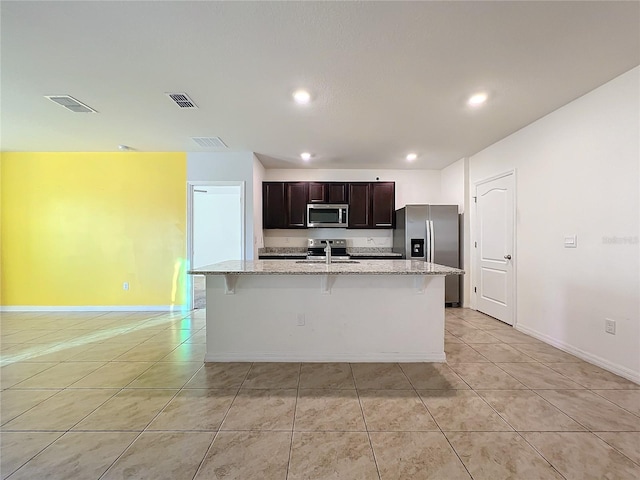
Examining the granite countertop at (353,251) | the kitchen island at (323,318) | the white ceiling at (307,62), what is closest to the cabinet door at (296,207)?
the granite countertop at (353,251)

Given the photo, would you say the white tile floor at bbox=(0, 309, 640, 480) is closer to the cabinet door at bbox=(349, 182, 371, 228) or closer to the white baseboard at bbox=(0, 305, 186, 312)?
the white baseboard at bbox=(0, 305, 186, 312)

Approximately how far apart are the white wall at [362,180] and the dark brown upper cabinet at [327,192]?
0.84 feet

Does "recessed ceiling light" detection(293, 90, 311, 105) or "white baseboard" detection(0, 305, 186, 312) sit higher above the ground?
"recessed ceiling light" detection(293, 90, 311, 105)

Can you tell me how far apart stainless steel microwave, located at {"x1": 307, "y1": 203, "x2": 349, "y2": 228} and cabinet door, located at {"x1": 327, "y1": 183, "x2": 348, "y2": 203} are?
0.47 ft

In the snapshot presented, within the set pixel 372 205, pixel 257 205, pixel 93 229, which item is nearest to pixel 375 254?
pixel 372 205

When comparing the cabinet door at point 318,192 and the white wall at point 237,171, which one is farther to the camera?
the cabinet door at point 318,192

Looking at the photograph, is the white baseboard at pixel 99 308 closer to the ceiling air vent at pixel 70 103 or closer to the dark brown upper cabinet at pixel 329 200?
the dark brown upper cabinet at pixel 329 200

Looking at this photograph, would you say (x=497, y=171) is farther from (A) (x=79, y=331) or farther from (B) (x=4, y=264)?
(B) (x=4, y=264)

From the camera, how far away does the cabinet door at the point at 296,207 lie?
5242mm

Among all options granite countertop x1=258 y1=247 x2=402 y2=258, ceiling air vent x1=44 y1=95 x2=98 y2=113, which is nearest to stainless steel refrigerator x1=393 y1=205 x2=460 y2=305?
granite countertop x1=258 y1=247 x2=402 y2=258

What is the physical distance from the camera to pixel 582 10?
1.69 m

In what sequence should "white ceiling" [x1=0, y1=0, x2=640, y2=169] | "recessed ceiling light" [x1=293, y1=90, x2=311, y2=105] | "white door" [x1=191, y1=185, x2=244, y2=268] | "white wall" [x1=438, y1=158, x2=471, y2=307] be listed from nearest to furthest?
1. "white ceiling" [x1=0, y1=0, x2=640, y2=169]
2. "recessed ceiling light" [x1=293, y1=90, x2=311, y2=105]
3. "white wall" [x1=438, y1=158, x2=471, y2=307]
4. "white door" [x1=191, y1=185, x2=244, y2=268]

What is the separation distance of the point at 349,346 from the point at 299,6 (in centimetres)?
263

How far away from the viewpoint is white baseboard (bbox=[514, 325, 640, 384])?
2.31 metres
